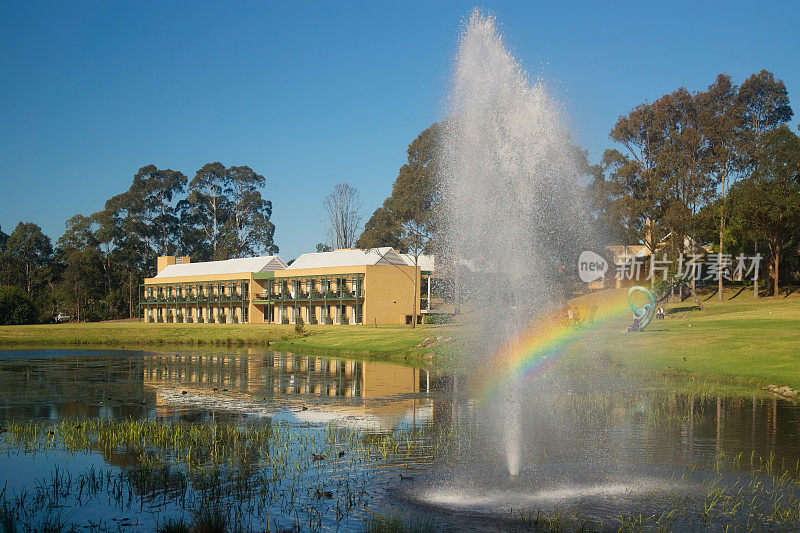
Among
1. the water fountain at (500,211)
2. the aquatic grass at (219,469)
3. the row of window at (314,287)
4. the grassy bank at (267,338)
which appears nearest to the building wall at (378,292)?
the row of window at (314,287)

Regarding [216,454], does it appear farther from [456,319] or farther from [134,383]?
[456,319]

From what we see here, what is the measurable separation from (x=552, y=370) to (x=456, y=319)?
23.4 metres

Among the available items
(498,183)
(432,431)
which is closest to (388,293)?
(498,183)

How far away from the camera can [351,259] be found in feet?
243

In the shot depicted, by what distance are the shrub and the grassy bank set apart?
52.1 ft

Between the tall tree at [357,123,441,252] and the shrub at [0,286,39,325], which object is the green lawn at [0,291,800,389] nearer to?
the tall tree at [357,123,441,252]

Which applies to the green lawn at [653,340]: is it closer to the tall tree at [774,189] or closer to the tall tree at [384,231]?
the tall tree at [774,189]

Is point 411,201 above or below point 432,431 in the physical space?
above

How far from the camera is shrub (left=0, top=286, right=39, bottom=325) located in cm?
7675

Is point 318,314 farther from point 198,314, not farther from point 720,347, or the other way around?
point 720,347

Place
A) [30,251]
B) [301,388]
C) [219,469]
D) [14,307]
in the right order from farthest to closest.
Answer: [30,251], [14,307], [301,388], [219,469]

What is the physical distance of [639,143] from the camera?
5834cm

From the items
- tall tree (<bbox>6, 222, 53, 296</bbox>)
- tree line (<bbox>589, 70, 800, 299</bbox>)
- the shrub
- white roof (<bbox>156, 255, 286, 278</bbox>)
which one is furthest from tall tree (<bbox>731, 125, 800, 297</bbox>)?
tall tree (<bbox>6, 222, 53, 296</bbox>)

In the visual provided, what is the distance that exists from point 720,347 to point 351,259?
1902 inches
